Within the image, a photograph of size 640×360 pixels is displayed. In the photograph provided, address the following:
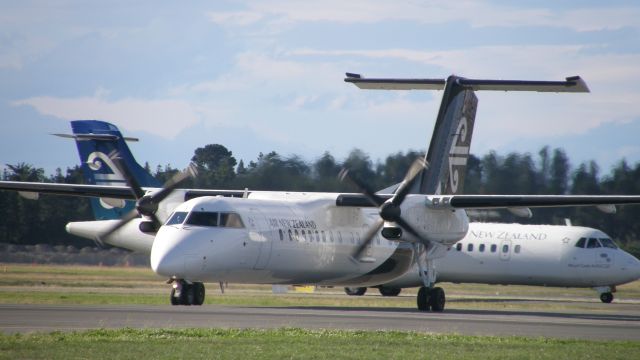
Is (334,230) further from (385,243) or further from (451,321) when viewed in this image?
(451,321)

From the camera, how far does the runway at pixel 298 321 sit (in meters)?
20.1

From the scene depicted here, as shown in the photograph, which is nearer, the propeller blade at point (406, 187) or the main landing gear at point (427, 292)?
the propeller blade at point (406, 187)

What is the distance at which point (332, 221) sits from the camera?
30.4 metres

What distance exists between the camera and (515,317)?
26.8 m

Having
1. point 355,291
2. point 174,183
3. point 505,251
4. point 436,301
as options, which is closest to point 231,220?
point 174,183

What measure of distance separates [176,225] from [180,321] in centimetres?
504

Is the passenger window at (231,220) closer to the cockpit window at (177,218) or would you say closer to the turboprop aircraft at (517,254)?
the cockpit window at (177,218)

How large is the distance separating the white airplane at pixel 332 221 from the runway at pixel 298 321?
1297mm

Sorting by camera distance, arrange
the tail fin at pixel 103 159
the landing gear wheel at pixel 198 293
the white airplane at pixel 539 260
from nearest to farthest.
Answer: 1. the landing gear wheel at pixel 198 293
2. the tail fin at pixel 103 159
3. the white airplane at pixel 539 260

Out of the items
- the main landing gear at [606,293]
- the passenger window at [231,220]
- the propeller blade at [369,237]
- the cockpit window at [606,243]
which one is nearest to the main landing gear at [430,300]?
the propeller blade at [369,237]

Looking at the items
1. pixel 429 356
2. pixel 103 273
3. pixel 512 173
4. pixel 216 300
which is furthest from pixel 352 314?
pixel 103 273

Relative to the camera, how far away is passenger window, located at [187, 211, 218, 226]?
25734mm

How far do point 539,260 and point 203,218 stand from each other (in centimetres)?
1663

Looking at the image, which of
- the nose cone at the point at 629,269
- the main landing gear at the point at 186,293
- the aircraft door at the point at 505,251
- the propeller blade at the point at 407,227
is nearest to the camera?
the main landing gear at the point at 186,293
